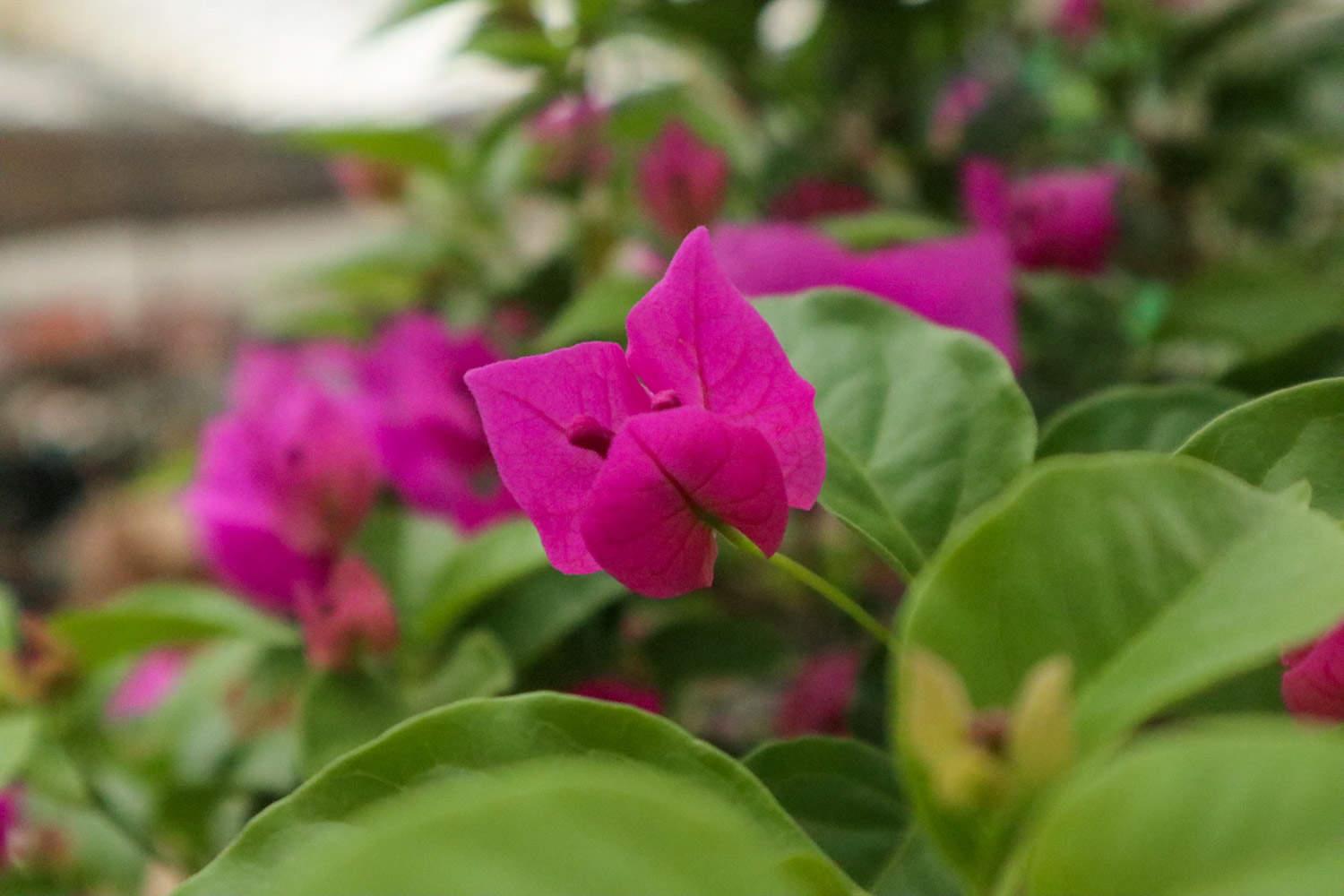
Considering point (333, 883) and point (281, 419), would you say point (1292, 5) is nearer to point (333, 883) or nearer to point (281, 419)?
point (281, 419)

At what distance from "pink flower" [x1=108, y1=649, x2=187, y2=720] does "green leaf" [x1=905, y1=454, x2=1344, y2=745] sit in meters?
0.56

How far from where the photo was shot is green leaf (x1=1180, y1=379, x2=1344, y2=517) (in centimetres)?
22

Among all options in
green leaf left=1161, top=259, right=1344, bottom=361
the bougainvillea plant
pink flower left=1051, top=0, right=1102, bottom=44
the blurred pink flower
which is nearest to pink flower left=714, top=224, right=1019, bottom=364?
the bougainvillea plant

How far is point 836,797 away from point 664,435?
104 mm

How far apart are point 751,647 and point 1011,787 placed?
1.12ft

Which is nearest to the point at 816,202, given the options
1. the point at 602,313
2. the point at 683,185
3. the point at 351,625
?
the point at 683,185

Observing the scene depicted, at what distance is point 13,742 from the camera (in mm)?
339

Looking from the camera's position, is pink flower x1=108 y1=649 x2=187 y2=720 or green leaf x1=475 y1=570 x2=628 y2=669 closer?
green leaf x1=475 y1=570 x2=628 y2=669

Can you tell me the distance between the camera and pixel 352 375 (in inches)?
21.1

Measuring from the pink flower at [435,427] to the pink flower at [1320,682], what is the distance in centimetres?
31

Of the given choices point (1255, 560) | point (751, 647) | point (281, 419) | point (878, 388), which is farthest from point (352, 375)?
point (1255, 560)

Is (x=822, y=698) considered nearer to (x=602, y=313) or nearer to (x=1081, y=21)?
(x=602, y=313)

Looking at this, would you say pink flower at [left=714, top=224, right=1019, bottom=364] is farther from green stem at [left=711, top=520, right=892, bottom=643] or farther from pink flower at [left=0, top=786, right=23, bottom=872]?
pink flower at [left=0, top=786, right=23, bottom=872]

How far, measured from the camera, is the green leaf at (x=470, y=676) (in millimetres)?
321
